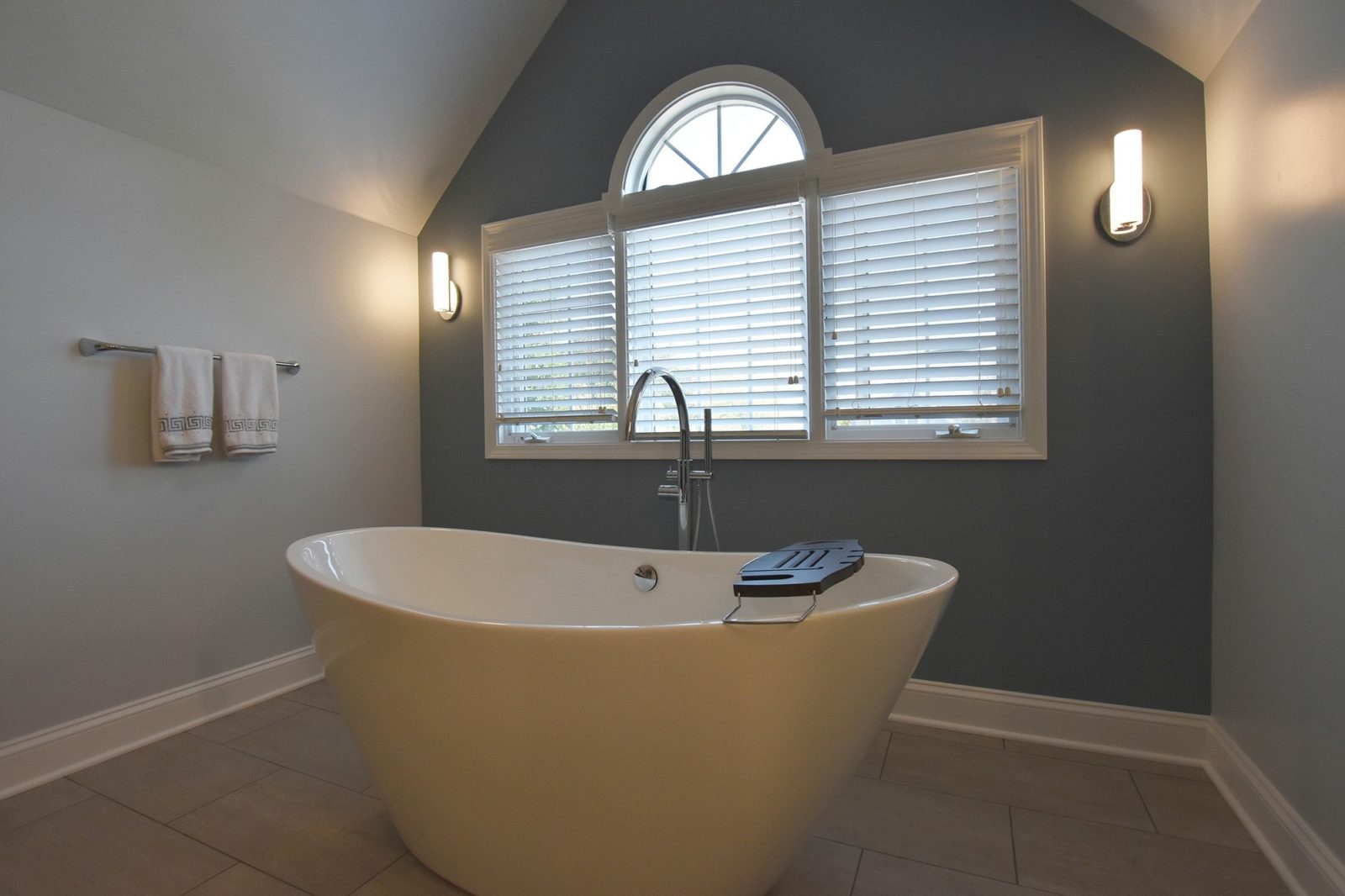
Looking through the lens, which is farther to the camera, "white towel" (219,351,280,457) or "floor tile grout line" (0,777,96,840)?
"white towel" (219,351,280,457)

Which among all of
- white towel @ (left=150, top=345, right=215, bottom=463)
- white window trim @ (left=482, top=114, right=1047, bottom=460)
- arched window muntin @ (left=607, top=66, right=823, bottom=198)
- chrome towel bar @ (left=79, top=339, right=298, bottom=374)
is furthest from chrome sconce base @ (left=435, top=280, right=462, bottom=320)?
chrome towel bar @ (left=79, top=339, right=298, bottom=374)

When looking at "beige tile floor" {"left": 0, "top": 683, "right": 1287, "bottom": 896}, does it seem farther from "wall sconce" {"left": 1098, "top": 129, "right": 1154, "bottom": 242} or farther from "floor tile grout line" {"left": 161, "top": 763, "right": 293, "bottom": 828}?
"wall sconce" {"left": 1098, "top": 129, "right": 1154, "bottom": 242}

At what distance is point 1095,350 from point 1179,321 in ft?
0.69

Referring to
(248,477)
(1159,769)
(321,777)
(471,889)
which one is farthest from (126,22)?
(1159,769)

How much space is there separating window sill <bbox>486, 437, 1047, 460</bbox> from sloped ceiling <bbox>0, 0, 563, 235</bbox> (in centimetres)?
128

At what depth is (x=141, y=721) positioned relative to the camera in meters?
2.04

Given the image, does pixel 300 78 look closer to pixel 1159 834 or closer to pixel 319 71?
pixel 319 71

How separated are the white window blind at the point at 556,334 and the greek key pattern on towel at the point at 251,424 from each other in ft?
2.81

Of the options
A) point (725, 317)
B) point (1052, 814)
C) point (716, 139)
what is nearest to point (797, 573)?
point (1052, 814)

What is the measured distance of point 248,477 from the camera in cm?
238

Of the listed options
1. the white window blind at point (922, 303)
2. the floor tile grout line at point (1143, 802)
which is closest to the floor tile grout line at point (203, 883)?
the white window blind at point (922, 303)

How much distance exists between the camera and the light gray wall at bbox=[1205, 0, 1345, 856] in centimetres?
123

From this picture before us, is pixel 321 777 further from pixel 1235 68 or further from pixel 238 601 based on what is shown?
pixel 1235 68

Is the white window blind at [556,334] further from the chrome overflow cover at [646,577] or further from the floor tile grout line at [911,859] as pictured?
the floor tile grout line at [911,859]
